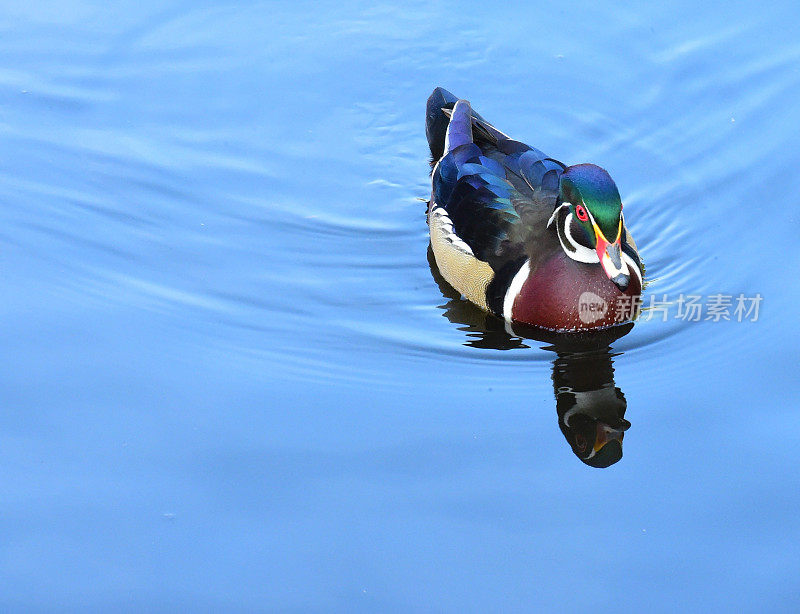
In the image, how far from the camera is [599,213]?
6.47 meters

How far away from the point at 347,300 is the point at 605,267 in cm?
154

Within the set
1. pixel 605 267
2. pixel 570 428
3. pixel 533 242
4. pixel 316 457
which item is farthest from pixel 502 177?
pixel 316 457

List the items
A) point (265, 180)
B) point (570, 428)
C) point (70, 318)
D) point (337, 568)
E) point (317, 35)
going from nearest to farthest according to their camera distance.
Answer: point (337, 568) → point (570, 428) → point (70, 318) → point (265, 180) → point (317, 35)

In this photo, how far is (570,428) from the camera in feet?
20.3

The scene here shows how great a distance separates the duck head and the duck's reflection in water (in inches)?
15.4

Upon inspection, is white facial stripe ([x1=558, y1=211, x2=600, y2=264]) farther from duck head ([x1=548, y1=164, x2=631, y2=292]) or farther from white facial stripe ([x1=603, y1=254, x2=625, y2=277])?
white facial stripe ([x1=603, y1=254, x2=625, y2=277])

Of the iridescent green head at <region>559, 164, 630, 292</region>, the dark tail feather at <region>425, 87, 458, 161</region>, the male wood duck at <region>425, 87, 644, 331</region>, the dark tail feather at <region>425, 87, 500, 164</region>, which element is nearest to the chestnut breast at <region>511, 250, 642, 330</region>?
the male wood duck at <region>425, 87, 644, 331</region>

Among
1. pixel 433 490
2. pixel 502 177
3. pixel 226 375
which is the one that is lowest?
pixel 433 490

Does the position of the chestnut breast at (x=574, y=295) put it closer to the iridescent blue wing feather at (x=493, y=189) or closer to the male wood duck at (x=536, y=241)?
the male wood duck at (x=536, y=241)

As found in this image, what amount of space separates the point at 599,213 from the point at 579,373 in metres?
0.86

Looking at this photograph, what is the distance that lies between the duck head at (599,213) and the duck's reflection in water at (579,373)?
0.39 meters

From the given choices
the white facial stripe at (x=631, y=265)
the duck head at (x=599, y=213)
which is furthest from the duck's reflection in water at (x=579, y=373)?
the duck head at (x=599, y=213)

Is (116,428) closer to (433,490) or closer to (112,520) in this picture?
(112,520)

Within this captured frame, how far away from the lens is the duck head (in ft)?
21.2
